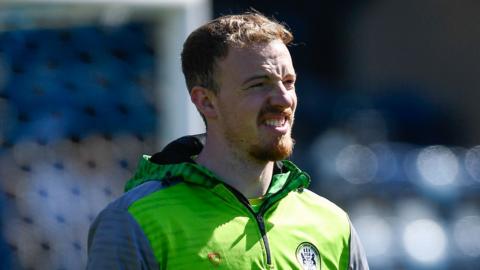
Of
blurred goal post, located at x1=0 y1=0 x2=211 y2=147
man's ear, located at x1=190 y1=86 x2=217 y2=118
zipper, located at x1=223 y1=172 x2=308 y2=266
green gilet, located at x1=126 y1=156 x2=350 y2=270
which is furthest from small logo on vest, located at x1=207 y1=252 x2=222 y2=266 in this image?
blurred goal post, located at x1=0 y1=0 x2=211 y2=147

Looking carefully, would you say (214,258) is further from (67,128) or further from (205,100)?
(67,128)

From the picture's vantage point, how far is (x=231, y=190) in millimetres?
3016

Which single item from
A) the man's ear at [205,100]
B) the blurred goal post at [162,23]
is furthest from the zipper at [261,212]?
the blurred goal post at [162,23]

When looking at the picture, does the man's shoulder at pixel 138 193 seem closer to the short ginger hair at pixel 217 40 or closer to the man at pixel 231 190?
the man at pixel 231 190

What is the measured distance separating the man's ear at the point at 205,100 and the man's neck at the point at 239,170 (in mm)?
82

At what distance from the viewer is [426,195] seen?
9.34 meters

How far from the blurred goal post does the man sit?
110 cm

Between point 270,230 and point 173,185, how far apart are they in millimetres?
278

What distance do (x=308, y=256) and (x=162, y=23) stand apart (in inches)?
63.2

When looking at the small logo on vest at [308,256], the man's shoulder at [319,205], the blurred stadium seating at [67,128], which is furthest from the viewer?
the blurred stadium seating at [67,128]

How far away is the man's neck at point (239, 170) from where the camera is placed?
3.07 meters

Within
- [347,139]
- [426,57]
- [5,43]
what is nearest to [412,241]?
[347,139]

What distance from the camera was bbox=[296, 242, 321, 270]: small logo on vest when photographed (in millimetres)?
3026

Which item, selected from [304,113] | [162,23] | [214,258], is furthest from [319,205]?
[304,113]
